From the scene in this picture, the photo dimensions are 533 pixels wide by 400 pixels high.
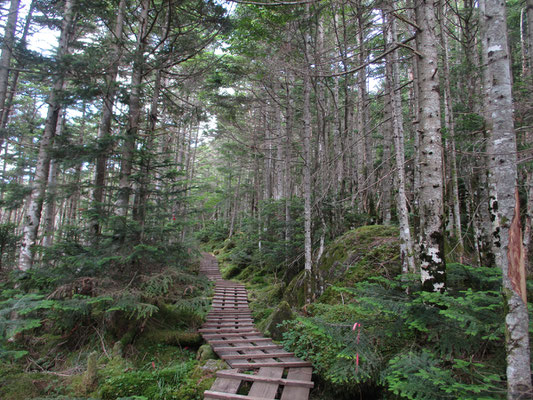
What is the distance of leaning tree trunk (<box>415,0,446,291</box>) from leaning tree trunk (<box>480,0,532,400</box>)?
0.91 metres

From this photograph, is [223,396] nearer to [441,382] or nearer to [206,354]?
[206,354]

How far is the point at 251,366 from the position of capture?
4.59m

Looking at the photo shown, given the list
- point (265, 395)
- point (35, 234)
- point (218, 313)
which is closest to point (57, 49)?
point (35, 234)

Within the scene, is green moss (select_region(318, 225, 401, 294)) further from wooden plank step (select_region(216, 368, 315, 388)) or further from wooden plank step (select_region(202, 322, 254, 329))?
wooden plank step (select_region(216, 368, 315, 388))

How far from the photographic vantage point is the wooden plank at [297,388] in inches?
150

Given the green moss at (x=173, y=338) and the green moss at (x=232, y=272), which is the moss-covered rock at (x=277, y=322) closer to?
the green moss at (x=173, y=338)

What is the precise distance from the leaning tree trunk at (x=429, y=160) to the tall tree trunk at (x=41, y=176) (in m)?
8.30

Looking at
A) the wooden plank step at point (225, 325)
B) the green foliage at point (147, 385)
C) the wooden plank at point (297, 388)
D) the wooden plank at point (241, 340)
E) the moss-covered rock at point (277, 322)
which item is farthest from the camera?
the wooden plank step at point (225, 325)

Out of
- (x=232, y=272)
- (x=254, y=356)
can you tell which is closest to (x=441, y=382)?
(x=254, y=356)

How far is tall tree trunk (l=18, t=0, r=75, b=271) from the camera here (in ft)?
24.1

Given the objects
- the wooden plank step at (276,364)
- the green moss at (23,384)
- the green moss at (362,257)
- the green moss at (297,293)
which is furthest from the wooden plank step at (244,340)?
the green moss at (23,384)

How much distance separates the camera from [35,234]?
7.72 m

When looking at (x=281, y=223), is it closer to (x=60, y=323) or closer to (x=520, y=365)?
(x=60, y=323)


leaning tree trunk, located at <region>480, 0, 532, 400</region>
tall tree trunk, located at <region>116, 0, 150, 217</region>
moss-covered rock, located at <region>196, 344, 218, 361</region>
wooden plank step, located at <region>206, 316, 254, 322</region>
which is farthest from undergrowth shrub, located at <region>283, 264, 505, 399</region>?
tall tree trunk, located at <region>116, 0, 150, 217</region>
